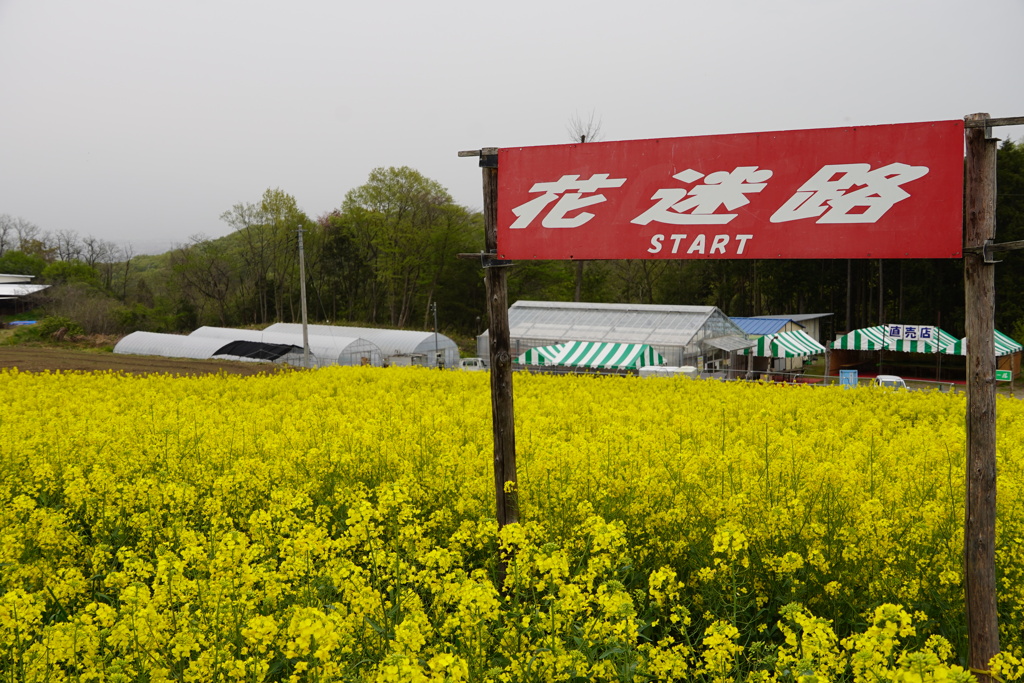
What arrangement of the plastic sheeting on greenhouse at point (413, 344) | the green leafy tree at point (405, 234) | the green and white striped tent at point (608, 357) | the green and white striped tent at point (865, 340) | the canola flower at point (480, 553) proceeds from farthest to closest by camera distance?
the green leafy tree at point (405, 234) < the plastic sheeting on greenhouse at point (413, 344) < the green and white striped tent at point (865, 340) < the green and white striped tent at point (608, 357) < the canola flower at point (480, 553)

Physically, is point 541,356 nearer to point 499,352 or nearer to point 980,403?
point 499,352

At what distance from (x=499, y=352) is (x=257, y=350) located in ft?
94.2

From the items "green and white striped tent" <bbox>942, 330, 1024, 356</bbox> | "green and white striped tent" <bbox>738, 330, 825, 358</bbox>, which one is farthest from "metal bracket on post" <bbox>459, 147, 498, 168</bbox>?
"green and white striped tent" <bbox>942, 330, 1024, 356</bbox>

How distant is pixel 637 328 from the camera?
31469 mm

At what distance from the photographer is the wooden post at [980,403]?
332 centimetres

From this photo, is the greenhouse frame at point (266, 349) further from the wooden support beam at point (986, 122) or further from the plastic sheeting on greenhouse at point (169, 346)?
the wooden support beam at point (986, 122)

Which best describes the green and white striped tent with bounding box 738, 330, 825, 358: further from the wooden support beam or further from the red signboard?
the wooden support beam

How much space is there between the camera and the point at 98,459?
21.7 feet

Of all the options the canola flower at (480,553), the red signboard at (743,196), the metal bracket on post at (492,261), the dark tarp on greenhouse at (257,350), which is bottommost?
the canola flower at (480,553)

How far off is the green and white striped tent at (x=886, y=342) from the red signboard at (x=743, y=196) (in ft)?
90.5

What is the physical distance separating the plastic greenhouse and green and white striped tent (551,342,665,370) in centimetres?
249

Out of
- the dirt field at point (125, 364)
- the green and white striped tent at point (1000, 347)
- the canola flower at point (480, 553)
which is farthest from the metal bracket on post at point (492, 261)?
the green and white striped tent at point (1000, 347)

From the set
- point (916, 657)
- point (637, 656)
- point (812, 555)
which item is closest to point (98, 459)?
point (637, 656)

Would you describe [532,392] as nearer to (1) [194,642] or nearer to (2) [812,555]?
(2) [812,555]
